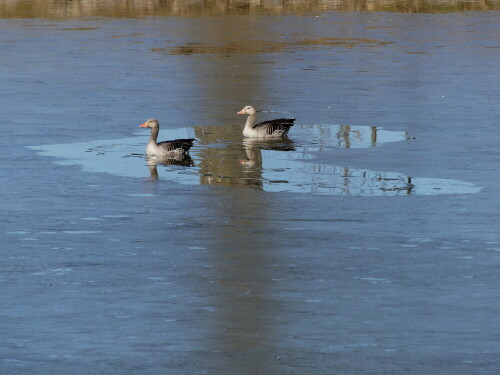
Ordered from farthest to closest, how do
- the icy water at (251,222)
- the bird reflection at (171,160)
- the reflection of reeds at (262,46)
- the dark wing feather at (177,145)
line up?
the reflection of reeds at (262,46) < the dark wing feather at (177,145) < the bird reflection at (171,160) < the icy water at (251,222)

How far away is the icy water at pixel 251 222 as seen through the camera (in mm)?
7141

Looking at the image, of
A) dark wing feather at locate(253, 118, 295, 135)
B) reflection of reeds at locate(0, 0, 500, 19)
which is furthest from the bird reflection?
reflection of reeds at locate(0, 0, 500, 19)

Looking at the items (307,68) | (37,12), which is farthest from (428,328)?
(37,12)

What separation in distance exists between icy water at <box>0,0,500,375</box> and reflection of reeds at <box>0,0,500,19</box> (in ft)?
50.9

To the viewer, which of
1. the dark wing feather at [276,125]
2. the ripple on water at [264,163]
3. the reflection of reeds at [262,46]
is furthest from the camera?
the reflection of reeds at [262,46]

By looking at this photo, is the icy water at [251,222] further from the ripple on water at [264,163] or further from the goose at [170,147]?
the goose at [170,147]

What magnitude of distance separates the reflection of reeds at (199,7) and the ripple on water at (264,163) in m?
23.8

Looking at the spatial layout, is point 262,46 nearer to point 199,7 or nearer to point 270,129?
point 199,7

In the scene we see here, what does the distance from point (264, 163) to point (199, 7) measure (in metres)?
28.9

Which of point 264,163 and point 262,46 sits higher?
point 264,163

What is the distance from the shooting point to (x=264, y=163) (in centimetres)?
1413

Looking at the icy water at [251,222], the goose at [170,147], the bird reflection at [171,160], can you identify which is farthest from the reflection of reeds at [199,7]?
the bird reflection at [171,160]

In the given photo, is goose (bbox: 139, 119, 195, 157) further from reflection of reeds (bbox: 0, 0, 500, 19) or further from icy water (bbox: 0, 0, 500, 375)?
reflection of reeds (bbox: 0, 0, 500, 19)

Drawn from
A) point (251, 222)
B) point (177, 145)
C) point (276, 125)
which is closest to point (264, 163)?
point (177, 145)
